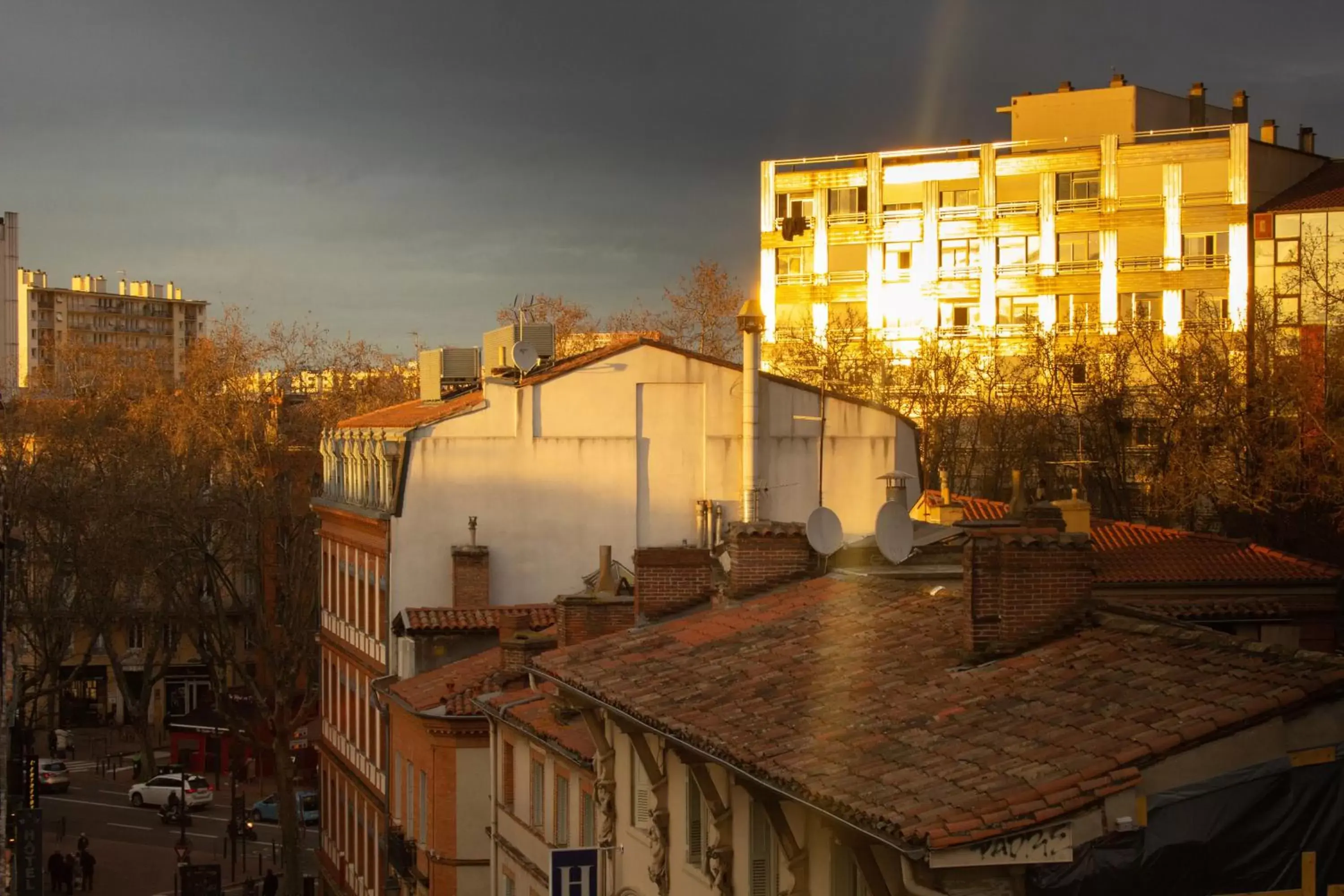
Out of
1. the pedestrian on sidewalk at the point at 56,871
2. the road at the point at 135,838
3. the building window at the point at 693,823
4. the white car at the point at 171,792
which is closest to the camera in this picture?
the building window at the point at 693,823

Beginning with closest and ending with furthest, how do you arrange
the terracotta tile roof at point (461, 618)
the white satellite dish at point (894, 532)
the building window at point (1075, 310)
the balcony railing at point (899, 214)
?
the white satellite dish at point (894, 532), the terracotta tile roof at point (461, 618), the building window at point (1075, 310), the balcony railing at point (899, 214)

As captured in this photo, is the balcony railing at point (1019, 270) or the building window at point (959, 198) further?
the building window at point (959, 198)

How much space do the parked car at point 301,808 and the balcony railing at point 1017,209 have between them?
3268cm

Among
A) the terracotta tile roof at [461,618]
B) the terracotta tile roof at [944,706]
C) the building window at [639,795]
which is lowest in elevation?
the building window at [639,795]

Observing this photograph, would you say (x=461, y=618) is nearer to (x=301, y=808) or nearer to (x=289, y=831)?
(x=289, y=831)

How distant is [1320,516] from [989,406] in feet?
46.2

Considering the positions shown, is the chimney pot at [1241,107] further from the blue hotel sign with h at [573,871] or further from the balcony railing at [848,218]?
the blue hotel sign with h at [573,871]

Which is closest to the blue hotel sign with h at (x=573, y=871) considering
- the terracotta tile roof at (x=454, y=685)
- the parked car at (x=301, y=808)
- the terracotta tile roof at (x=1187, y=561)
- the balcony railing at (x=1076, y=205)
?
the terracotta tile roof at (x=454, y=685)

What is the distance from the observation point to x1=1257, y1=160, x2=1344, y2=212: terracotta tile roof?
A: 61.0m

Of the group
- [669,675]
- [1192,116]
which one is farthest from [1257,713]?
[1192,116]

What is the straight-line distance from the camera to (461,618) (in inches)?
1330

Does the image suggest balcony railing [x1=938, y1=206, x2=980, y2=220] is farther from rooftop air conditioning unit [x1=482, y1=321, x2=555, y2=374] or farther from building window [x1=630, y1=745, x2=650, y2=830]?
building window [x1=630, y1=745, x2=650, y2=830]

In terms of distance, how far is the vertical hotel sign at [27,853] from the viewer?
1608 inches

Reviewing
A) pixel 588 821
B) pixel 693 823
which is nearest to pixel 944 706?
pixel 693 823
